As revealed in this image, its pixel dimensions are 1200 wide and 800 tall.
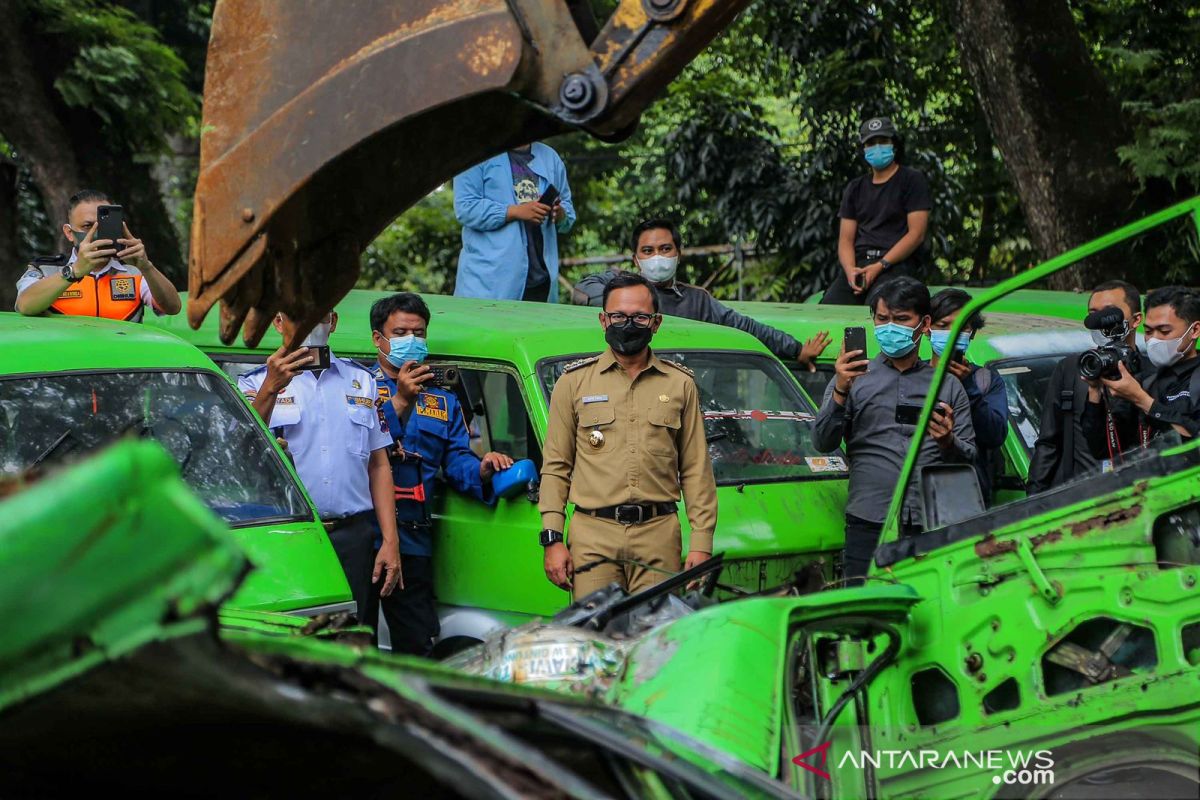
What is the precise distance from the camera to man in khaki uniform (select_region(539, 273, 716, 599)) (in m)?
5.94

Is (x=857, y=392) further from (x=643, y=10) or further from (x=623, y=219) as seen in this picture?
(x=623, y=219)

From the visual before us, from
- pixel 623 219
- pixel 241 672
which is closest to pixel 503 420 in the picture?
pixel 241 672

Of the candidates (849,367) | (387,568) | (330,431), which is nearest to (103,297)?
(330,431)

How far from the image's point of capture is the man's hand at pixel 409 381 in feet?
22.2

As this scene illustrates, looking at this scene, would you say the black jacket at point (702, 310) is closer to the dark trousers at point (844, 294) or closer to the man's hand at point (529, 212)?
the man's hand at point (529, 212)

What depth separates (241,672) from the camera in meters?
1.81

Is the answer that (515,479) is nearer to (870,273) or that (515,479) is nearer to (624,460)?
(624,460)

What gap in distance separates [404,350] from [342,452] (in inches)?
27.0

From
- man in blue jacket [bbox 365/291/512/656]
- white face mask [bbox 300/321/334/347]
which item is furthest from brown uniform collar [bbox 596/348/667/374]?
white face mask [bbox 300/321/334/347]

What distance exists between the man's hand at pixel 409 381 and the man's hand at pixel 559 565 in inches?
49.4

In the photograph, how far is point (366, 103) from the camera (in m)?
3.44

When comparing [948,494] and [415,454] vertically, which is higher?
[415,454]

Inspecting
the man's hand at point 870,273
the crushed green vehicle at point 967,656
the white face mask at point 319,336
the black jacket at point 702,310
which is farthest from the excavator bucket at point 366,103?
the man's hand at point 870,273

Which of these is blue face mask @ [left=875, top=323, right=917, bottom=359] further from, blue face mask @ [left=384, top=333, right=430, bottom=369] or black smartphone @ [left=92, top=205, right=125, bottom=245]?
black smartphone @ [left=92, top=205, right=125, bottom=245]
